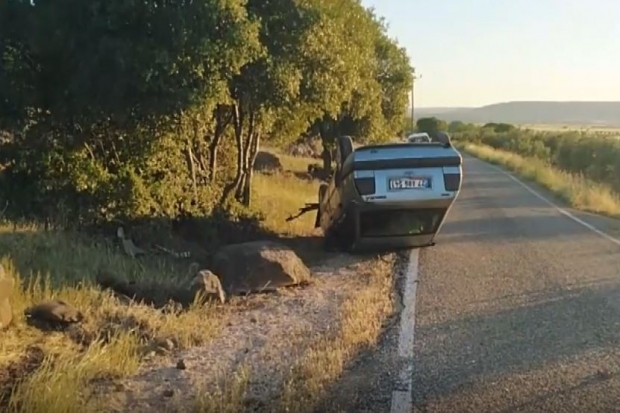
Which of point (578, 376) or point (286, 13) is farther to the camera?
point (286, 13)

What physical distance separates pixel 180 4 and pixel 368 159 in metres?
3.24

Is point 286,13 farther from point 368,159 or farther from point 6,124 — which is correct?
point 6,124

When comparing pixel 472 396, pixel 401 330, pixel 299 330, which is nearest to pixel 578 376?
pixel 472 396

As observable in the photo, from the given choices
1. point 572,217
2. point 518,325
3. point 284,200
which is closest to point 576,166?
point 572,217

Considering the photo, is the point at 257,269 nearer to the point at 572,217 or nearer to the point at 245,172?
the point at 245,172

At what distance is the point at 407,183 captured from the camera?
37.4ft

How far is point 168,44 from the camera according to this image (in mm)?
10656

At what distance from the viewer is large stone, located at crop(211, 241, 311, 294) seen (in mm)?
9664

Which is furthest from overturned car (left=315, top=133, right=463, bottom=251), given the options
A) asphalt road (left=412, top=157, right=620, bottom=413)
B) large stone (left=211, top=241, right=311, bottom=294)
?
large stone (left=211, top=241, right=311, bottom=294)

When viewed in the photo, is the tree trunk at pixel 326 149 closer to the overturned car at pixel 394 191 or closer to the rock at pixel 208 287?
the overturned car at pixel 394 191

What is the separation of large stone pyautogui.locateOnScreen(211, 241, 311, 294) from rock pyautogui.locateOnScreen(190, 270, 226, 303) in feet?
1.84

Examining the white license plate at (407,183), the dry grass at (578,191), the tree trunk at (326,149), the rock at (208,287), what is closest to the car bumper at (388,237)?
the white license plate at (407,183)

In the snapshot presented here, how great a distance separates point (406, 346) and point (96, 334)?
2.64m

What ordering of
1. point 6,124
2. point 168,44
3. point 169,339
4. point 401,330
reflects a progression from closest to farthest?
1. point 169,339
2. point 401,330
3. point 168,44
4. point 6,124
